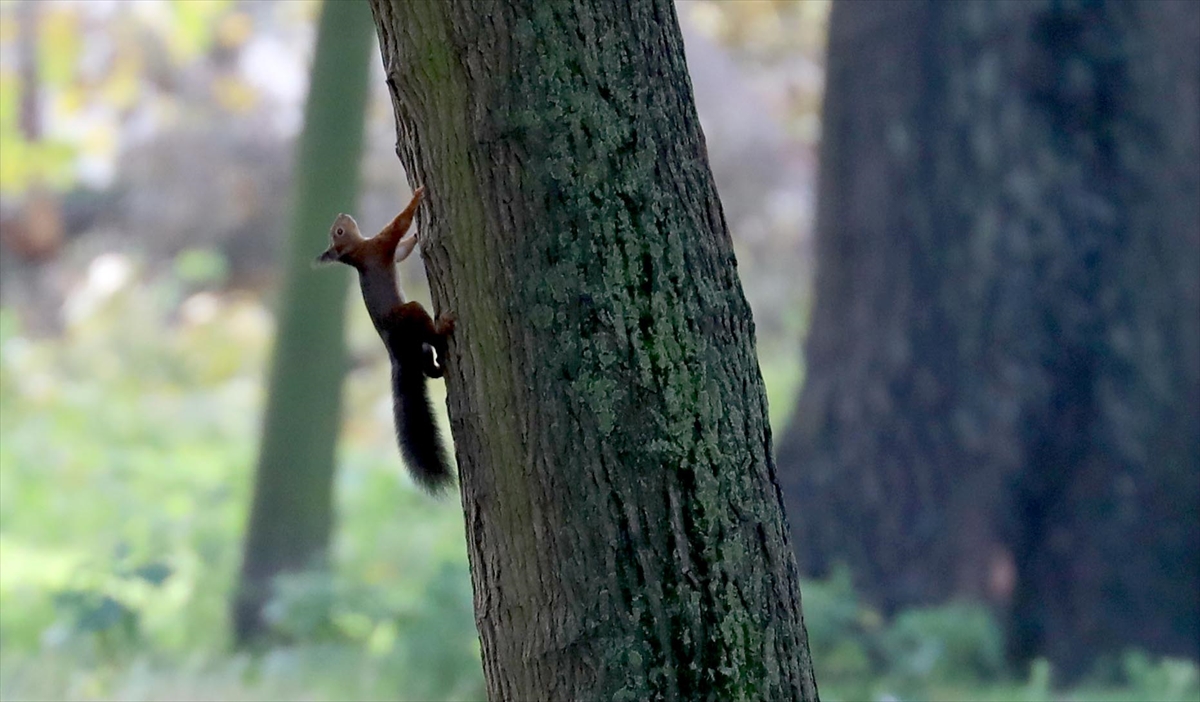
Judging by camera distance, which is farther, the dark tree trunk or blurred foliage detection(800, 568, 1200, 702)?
the dark tree trunk

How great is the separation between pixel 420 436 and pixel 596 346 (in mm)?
617

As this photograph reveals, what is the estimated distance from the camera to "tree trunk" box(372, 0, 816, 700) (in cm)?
207

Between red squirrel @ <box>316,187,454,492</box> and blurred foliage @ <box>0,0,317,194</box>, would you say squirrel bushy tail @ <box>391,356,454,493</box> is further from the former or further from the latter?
blurred foliage @ <box>0,0,317,194</box>

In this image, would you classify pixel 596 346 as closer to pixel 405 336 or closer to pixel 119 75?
pixel 405 336

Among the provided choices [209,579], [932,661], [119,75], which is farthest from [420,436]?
[119,75]

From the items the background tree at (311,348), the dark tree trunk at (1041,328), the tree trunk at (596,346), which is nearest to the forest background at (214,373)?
the background tree at (311,348)

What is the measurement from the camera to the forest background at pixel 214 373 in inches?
196

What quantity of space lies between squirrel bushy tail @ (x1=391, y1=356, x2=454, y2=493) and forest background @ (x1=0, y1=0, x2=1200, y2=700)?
2.18 m

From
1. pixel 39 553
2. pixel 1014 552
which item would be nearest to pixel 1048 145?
pixel 1014 552

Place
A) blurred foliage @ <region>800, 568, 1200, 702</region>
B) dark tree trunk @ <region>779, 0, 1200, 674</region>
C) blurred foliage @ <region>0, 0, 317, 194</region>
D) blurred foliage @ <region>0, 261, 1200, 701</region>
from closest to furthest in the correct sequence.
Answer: blurred foliage @ <region>0, 261, 1200, 701</region> < blurred foliage @ <region>800, 568, 1200, 702</region> < dark tree trunk @ <region>779, 0, 1200, 674</region> < blurred foliage @ <region>0, 0, 317, 194</region>

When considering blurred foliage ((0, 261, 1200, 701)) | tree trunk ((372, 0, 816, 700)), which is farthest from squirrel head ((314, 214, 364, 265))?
tree trunk ((372, 0, 816, 700))

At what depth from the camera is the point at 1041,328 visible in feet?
18.3

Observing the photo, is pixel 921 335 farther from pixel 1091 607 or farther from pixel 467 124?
pixel 467 124

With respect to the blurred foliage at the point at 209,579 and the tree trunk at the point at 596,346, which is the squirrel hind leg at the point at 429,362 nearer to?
the tree trunk at the point at 596,346
